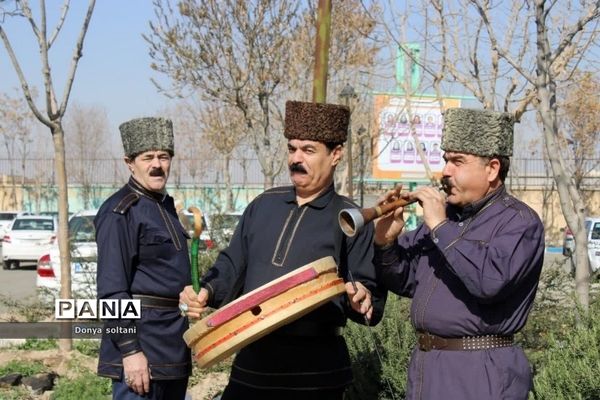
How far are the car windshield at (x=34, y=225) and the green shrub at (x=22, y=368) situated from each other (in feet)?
54.4

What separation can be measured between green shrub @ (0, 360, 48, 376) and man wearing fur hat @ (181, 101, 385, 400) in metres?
3.91

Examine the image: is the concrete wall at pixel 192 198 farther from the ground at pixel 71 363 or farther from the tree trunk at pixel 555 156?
the tree trunk at pixel 555 156

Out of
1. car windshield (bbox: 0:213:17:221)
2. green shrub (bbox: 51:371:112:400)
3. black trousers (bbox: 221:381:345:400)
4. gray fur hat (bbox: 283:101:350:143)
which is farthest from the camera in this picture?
car windshield (bbox: 0:213:17:221)

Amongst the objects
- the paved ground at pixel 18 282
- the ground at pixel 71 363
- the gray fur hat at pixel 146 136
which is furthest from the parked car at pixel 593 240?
the gray fur hat at pixel 146 136

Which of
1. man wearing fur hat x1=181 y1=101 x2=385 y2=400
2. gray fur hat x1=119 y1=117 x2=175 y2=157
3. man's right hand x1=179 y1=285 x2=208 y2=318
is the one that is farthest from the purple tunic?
gray fur hat x1=119 y1=117 x2=175 y2=157

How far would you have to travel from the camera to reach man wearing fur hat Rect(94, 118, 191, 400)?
3.82 metres

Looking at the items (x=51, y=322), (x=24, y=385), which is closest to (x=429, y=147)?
(x=51, y=322)

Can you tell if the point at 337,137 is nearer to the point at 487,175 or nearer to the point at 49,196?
the point at 487,175

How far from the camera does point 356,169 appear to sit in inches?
1125

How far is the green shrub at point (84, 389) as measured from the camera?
21.0 feet

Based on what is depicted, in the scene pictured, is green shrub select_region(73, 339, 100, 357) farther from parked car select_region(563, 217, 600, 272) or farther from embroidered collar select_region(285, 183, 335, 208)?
parked car select_region(563, 217, 600, 272)

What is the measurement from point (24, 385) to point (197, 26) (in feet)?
27.2

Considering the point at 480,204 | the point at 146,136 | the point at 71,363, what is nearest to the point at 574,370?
the point at 480,204

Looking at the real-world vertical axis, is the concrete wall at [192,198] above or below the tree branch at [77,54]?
below
